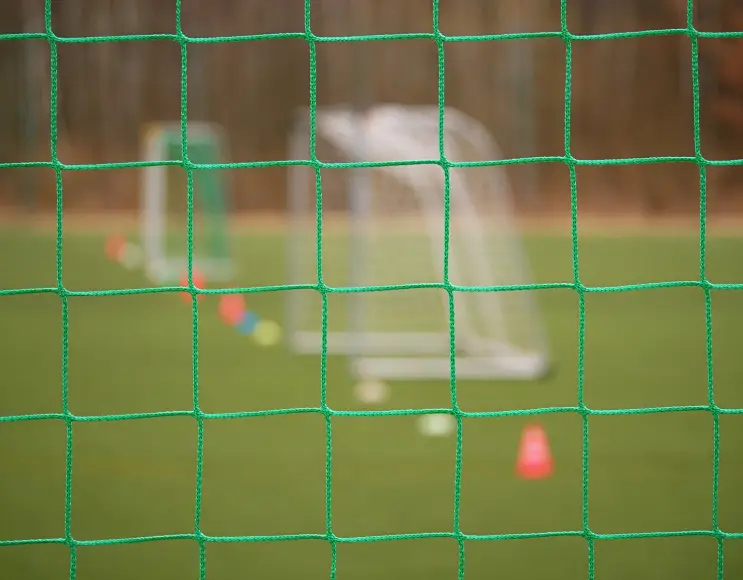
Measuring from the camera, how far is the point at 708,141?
32.6 ft

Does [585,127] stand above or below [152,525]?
above

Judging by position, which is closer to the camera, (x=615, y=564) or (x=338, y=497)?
(x=615, y=564)

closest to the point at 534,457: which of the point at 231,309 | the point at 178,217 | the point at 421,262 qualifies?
the point at 421,262

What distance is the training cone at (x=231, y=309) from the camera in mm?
4944

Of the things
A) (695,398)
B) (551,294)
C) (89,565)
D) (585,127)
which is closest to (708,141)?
(585,127)

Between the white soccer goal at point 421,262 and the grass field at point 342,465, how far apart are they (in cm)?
18

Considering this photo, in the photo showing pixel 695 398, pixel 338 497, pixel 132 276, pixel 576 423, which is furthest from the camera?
pixel 132 276

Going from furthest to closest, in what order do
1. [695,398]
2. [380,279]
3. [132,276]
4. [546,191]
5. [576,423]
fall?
[546,191] < [132,276] < [380,279] < [695,398] < [576,423]

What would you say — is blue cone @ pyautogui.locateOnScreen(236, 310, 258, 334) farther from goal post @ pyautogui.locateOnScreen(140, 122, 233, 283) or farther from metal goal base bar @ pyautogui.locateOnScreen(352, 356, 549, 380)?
goal post @ pyautogui.locateOnScreen(140, 122, 233, 283)

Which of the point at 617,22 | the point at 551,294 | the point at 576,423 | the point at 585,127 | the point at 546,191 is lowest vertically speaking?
the point at 576,423

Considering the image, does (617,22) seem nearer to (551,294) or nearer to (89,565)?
(551,294)

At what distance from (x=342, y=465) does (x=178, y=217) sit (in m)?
5.52

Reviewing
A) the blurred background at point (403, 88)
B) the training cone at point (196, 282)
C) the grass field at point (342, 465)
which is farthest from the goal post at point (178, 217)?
A: the grass field at point (342, 465)

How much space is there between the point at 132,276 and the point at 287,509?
429 centimetres
